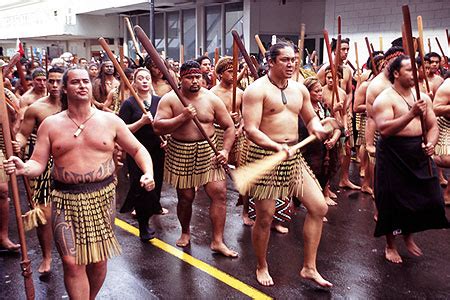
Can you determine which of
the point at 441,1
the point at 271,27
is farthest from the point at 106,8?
the point at 441,1

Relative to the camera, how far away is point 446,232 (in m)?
5.98

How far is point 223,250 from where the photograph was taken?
523cm

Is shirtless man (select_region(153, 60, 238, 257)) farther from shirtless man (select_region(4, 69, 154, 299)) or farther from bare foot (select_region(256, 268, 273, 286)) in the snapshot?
shirtless man (select_region(4, 69, 154, 299))

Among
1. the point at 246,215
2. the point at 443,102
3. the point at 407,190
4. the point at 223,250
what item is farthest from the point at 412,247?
the point at 443,102

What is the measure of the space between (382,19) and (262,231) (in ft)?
40.1

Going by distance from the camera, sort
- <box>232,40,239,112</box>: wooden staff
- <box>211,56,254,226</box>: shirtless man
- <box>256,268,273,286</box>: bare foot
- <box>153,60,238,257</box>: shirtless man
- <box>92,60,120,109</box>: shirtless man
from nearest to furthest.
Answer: <box>256,268,273,286</box>: bare foot
<box>153,60,238,257</box>: shirtless man
<box>232,40,239,112</box>: wooden staff
<box>211,56,254,226</box>: shirtless man
<box>92,60,120,109</box>: shirtless man

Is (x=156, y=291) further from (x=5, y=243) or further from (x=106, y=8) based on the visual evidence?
(x=106, y=8)

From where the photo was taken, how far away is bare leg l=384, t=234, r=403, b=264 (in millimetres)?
5047

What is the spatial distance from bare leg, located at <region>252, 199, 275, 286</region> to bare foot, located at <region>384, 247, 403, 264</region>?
1.30 meters

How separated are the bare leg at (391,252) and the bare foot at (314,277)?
902 millimetres

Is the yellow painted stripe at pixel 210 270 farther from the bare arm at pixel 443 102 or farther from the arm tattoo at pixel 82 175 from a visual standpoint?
the bare arm at pixel 443 102

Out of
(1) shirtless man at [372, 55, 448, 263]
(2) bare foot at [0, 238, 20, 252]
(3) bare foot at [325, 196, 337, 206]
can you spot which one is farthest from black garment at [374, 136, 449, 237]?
(2) bare foot at [0, 238, 20, 252]

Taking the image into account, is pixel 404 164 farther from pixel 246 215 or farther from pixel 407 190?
pixel 246 215

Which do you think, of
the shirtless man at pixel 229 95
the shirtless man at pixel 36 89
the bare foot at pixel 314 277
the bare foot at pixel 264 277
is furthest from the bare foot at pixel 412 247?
the shirtless man at pixel 36 89
